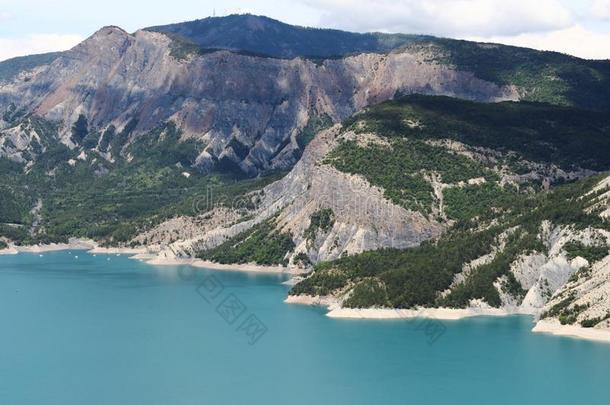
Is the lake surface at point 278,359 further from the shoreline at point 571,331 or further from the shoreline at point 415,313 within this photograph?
the shoreline at point 415,313

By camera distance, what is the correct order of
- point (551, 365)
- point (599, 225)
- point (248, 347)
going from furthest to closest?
point (599, 225)
point (248, 347)
point (551, 365)

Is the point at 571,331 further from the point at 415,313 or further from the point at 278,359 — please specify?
the point at 278,359

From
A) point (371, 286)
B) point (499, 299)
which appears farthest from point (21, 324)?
point (499, 299)

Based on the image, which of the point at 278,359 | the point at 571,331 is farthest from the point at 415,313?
the point at 278,359

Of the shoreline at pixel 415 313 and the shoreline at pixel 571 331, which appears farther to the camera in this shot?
the shoreline at pixel 415 313

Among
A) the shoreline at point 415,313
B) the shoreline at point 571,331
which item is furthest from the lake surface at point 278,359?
the shoreline at point 415,313

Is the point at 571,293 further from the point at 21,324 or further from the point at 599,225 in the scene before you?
the point at 21,324
